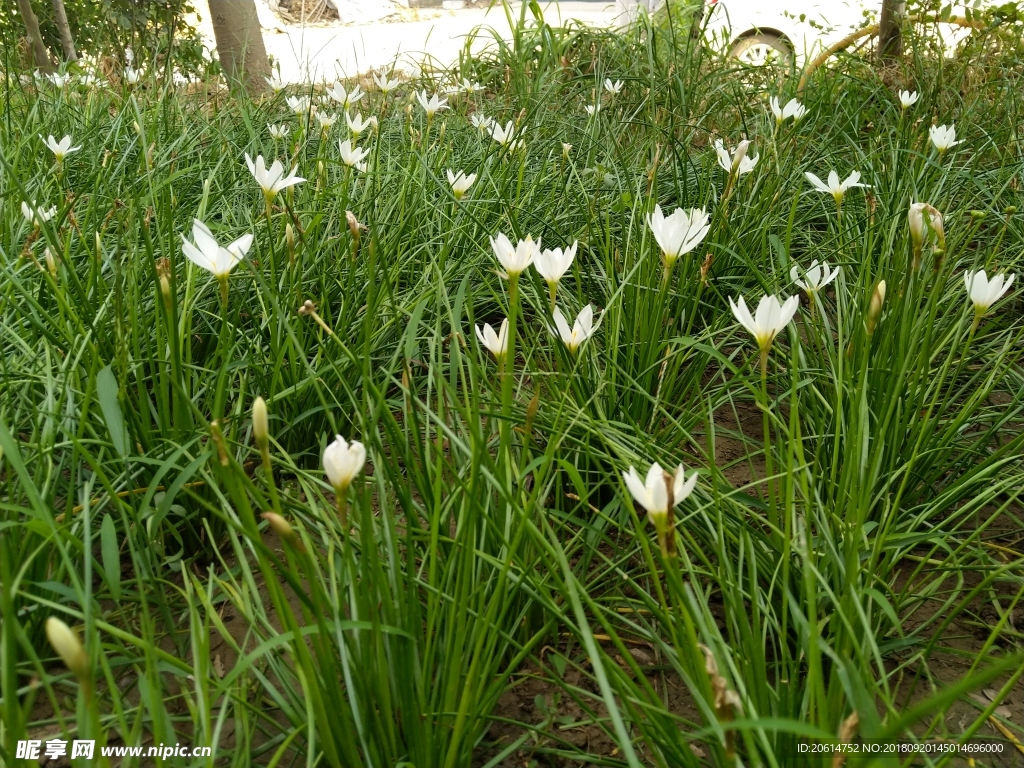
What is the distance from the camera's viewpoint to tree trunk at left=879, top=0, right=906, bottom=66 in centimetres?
426

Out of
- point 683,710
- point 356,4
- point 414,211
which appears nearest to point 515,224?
point 414,211

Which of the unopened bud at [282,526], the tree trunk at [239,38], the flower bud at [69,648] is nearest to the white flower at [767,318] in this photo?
the unopened bud at [282,526]

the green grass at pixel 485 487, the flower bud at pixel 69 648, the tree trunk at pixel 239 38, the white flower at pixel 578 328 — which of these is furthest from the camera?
the tree trunk at pixel 239 38

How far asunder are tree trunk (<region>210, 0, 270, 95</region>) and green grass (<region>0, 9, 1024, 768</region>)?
3276mm

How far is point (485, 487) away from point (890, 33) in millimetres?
4450

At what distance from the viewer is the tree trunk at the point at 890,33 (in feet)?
14.0

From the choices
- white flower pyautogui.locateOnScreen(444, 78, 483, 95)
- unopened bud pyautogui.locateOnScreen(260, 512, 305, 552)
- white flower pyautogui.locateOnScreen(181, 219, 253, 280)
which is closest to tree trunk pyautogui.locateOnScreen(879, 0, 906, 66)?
white flower pyautogui.locateOnScreen(444, 78, 483, 95)

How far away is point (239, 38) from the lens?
238 inches

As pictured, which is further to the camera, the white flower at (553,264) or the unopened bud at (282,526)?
the white flower at (553,264)

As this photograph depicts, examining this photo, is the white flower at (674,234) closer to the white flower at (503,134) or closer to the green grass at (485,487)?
the green grass at (485,487)

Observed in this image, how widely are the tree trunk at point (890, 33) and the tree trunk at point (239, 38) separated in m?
4.12

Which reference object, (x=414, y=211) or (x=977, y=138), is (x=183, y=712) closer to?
(x=414, y=211)

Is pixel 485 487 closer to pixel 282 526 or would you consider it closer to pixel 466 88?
pixel 282 526

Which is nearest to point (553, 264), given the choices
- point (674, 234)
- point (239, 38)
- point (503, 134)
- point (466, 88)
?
point (674, 234)
